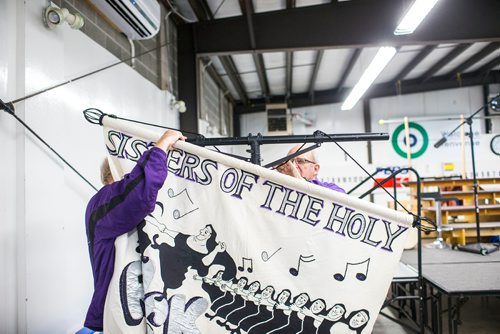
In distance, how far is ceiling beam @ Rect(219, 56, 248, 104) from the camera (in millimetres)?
6344

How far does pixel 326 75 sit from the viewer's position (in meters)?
7.83

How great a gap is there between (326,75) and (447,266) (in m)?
5.44

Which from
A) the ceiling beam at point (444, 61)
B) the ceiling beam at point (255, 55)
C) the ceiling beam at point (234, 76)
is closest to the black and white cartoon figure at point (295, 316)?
the ceiling beam at point (255, 55)

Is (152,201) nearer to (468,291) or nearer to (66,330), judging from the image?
(66,330)

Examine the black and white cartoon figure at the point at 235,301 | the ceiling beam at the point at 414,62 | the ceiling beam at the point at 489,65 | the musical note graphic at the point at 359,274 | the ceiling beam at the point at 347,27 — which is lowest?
the black and white cartoon figure at the point at 235,301

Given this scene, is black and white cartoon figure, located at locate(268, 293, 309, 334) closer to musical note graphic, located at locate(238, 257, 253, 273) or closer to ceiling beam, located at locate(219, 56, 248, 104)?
musical note graphic, located at locate(238, 257, 253, 273)

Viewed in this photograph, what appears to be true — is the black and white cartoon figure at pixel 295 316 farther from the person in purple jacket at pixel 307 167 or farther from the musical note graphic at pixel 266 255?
the person in purple jacket at pixel 307 167

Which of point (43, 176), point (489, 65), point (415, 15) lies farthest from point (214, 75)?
point (489, 65)

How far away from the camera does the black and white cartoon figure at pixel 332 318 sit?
4.34 feet

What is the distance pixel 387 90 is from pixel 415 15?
6064 millimetres

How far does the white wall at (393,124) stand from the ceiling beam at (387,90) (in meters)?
0.20

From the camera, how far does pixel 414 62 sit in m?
7.42

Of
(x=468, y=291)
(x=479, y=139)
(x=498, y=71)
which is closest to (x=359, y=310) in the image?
(x=468, y=291)

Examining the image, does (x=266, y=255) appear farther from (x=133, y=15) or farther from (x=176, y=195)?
(x=133, y=15)
